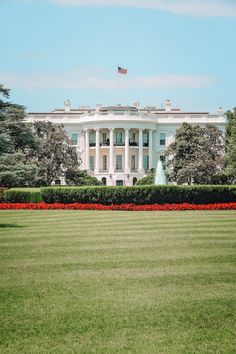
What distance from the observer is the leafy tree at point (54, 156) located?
2435 inches

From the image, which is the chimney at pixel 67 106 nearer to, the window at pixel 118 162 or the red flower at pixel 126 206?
the window at pixel 118 162

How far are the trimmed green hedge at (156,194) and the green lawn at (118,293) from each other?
15.5 m

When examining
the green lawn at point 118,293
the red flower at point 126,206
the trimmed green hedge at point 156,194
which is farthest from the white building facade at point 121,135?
the green lawn at point 118,293

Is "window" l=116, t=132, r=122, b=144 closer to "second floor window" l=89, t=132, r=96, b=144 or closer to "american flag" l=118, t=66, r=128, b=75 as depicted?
"second floor window" l=89, t=132, r=96, b=144

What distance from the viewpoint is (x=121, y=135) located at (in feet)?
283

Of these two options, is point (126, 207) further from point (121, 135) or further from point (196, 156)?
point (121, 135)

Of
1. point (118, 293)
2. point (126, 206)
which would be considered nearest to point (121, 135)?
point (126, 206)

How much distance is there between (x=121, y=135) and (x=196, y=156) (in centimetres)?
2318

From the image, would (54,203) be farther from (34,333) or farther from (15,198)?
(34,333)


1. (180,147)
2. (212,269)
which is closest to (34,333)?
(212,269)

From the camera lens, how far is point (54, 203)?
35.1 metres

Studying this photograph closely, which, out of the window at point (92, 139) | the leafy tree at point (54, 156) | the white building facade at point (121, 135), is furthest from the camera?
the window at point (92, 139)

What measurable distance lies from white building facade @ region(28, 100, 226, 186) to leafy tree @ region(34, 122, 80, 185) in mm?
18000

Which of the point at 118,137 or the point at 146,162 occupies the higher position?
the point at 118,137
